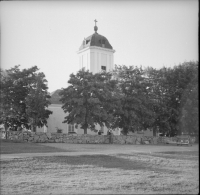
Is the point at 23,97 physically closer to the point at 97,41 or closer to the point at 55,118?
the point at 55,118

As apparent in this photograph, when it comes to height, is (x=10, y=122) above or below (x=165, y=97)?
below

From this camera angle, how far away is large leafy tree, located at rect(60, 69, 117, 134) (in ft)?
77.5

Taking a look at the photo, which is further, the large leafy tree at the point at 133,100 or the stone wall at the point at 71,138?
the large leafy tree at the point at 133,100

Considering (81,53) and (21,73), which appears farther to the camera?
(81,53)

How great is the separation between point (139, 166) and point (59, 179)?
3982mm

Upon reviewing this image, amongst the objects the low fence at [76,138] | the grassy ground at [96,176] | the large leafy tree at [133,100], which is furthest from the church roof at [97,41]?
the grassy ground at [96,176]

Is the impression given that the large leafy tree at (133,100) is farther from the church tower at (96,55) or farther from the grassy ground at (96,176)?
the grassy ground at (96,176)

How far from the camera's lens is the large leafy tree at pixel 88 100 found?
930 inches

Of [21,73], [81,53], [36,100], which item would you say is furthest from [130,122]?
[81,53]

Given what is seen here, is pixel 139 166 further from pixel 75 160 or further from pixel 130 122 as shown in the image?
pixel 130 122

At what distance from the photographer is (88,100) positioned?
23.3 metres

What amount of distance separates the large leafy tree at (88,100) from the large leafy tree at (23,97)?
2.05m

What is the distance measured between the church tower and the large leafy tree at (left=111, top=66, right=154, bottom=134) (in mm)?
11520

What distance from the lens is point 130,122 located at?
26266 millimetres
